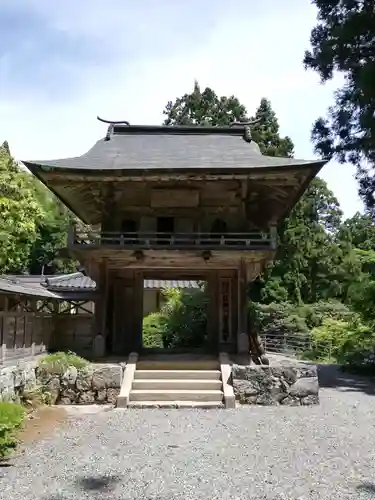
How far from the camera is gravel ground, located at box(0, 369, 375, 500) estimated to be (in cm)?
541

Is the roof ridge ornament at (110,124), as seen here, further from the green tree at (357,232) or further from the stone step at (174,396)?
the green tree at (357,232)

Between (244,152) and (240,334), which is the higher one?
(244,152)

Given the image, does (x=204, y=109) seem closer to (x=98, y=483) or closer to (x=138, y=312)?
(x=138, y=312)

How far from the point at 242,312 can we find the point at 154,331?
12.0m

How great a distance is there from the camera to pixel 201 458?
22.0 feet

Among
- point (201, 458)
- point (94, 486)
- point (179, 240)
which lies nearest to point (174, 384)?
point (179, 240)

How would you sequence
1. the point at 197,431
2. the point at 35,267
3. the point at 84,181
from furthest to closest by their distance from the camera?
the point at 35,267
the point at 84,181
the point at 197,431

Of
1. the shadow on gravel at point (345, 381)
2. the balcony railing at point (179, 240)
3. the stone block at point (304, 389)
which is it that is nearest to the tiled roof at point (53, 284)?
the balcony railing at point (179, 240)

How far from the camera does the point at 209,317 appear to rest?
14148 mm

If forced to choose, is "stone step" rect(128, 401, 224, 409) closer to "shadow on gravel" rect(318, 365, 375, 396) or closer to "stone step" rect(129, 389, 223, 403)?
"stone step" rect(129, 389, 223, 403)

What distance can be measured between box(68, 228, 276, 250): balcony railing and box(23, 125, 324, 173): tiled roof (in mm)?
1673

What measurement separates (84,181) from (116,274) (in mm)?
2954

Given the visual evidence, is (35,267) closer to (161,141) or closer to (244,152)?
Answer: (161,141)

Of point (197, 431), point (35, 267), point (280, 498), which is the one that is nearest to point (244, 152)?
point (197, 431)
